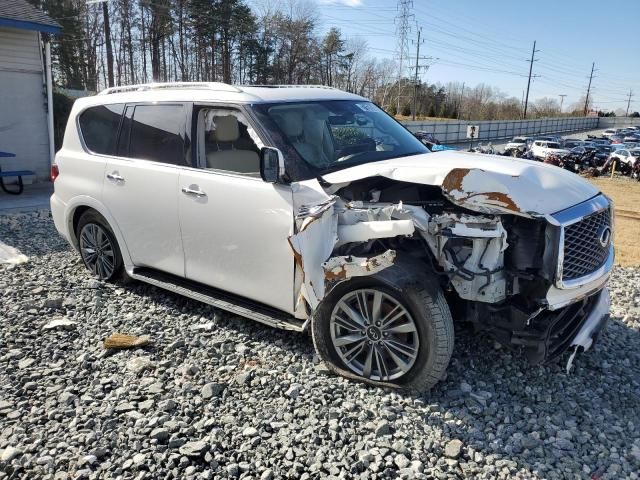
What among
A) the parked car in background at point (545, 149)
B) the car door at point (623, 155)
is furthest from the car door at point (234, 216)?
the parked car in background at point (545, 149)

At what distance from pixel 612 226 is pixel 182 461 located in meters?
3.27

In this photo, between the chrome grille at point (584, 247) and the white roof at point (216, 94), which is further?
the white roof at point (216, 94)

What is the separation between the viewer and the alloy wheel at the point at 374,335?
3268 mm

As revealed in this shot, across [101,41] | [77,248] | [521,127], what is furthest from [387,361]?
[521,127]

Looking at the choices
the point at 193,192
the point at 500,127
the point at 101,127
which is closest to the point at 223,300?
the point at 193,192

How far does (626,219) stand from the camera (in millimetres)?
12445

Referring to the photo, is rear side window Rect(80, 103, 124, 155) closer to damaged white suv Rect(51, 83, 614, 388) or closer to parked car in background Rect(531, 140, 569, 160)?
damaged white suv Rect(51, 83, 614, 388)

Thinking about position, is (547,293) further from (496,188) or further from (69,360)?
(69,360)

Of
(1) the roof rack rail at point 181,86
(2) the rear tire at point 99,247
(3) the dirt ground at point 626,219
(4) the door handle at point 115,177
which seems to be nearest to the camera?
(1) the roof rack rail at point 181,86

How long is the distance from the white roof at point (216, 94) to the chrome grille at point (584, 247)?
2241 millimetres

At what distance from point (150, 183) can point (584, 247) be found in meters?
3.32

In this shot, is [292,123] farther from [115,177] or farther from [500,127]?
[500,127]

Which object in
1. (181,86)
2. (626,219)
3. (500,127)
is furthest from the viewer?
(500,127)

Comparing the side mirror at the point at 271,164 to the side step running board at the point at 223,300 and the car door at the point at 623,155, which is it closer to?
the side step running board at the point at 223,300
